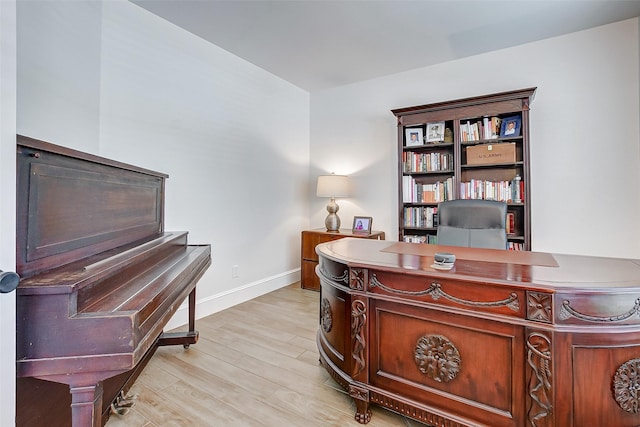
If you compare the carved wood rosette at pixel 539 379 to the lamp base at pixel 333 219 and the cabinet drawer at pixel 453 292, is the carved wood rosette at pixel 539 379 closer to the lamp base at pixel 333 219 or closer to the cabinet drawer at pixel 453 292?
the cabinet drawer at pixel 453 292

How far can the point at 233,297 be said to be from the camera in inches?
127

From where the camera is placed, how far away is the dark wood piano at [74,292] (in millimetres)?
862

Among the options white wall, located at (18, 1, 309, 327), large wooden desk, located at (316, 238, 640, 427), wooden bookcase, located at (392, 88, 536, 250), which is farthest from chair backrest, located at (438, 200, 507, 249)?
white wall, located at (18, 1, 309, 327)

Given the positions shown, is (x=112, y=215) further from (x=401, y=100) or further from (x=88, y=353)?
(x=401, y=100)

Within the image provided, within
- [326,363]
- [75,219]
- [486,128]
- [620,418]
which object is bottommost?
[326,363]

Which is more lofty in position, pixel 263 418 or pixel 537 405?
pixel 537 405

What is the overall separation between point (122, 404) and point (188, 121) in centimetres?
220

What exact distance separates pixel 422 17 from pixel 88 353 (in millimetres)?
3099

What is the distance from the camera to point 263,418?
1567 mm

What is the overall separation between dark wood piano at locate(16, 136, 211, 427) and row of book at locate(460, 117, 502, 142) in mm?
3000

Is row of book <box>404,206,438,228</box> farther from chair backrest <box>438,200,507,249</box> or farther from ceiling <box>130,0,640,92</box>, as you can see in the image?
ceiling <box>130,0,640,92</box>

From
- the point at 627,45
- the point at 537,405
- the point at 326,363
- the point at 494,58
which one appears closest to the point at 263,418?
the point at 326,363

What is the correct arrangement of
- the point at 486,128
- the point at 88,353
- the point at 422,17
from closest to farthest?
the point at 88,353, the point at 422,17, the point at 486,128

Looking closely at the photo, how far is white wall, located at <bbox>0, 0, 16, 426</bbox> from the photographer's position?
0.80 m
